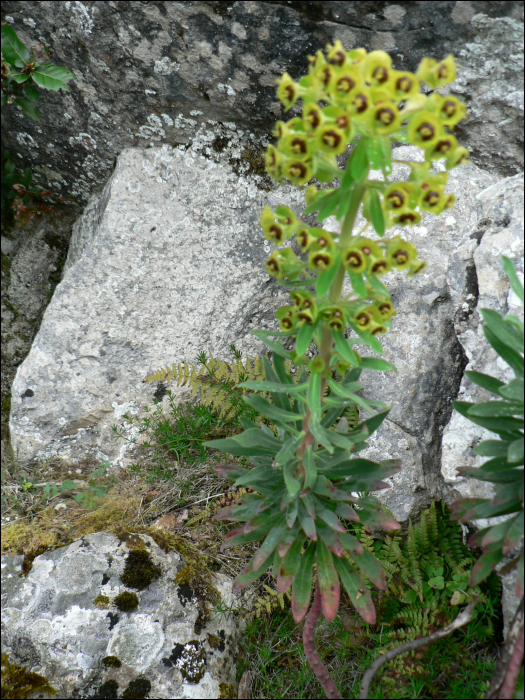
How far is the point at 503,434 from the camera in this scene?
216 cm

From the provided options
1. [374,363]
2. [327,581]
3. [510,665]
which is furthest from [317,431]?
[510,665]

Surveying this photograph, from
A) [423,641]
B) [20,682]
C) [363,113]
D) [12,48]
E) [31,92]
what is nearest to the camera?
[363,113]

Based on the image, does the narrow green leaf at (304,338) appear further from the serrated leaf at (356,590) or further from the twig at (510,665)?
the twig at (510,665)

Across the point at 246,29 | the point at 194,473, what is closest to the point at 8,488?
the point at 194,473

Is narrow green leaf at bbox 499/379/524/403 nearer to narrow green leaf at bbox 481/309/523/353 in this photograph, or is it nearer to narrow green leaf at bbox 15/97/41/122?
narrow green leaf at bbox 481/309/523/353

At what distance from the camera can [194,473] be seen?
10.8 ft

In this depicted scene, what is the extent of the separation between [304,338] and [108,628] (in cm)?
175

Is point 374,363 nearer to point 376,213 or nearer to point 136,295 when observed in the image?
point 376,213

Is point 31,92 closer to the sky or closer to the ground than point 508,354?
closer to the sky

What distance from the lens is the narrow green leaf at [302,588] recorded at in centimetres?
228

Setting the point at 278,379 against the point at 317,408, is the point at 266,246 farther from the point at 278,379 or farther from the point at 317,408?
the point at 317,408

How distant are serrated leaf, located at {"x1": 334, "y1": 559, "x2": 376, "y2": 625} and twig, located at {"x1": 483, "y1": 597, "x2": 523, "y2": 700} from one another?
0.53 metres

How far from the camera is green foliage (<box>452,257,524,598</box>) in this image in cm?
204

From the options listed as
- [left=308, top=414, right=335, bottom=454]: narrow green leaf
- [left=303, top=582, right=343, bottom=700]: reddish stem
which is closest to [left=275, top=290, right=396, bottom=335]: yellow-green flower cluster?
[left=308, top=414, right=335, bottom=454]: narrow green leaf
